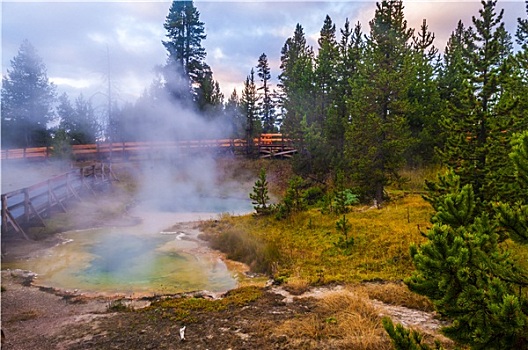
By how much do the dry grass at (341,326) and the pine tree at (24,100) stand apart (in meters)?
35.9

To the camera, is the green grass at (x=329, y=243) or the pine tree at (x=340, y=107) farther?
the pine tree at (x=340, y=107)

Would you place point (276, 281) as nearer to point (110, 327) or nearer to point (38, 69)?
point (110, 327)

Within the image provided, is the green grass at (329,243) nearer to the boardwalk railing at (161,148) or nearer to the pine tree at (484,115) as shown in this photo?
the pine tree at (484,115)

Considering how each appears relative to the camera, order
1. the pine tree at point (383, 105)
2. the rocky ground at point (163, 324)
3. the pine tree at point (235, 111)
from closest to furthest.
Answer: the rocky ground at point (163, 324) → the pine tree at point (383, 105) → the pine tree at point (235, 111)

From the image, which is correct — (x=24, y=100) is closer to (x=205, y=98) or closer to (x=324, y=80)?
(x=205, y=98)

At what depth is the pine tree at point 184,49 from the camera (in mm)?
39469

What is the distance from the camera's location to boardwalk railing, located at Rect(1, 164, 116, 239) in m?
14.9

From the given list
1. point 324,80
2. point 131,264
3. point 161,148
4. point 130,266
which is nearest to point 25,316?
point 130,266

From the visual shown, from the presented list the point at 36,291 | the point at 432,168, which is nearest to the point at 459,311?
the point at 36,291

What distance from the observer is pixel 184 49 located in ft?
132

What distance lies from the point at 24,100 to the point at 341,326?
37330 millimetres

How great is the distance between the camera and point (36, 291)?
10164mm

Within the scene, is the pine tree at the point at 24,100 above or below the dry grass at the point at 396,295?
above

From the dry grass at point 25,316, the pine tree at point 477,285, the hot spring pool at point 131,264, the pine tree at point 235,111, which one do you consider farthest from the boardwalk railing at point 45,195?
the pine tree at point 235,111
